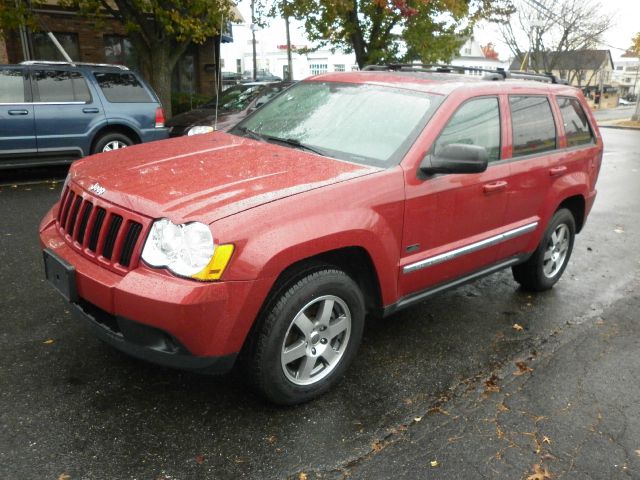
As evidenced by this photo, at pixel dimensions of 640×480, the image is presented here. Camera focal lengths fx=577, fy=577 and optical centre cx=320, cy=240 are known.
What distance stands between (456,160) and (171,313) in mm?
1791

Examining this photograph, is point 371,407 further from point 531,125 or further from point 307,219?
point 531,125

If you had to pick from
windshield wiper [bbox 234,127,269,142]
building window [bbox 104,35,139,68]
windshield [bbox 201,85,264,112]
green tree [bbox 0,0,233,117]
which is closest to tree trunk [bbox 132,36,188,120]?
green tree [bbox 0,0,233,117]

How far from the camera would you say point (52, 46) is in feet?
57.4

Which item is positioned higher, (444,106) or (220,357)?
(444,106)

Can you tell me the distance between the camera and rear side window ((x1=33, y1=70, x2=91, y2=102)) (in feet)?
27.3

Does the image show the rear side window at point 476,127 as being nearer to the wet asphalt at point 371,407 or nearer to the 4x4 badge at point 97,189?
the wet asphalt at point 371,407

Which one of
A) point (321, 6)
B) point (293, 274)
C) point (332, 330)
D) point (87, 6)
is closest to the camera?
point (293, 274)

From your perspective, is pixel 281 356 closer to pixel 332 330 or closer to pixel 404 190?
pixel 332 330

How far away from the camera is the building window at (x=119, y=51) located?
18.4 meters

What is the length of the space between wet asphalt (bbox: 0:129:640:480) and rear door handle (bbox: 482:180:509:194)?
106cm

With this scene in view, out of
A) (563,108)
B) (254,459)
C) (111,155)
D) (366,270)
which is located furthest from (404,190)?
(563,108)

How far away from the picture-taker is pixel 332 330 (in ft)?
10.4

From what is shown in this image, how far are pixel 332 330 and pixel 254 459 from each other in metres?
0.79

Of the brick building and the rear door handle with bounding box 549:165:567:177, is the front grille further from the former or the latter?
the brick building
